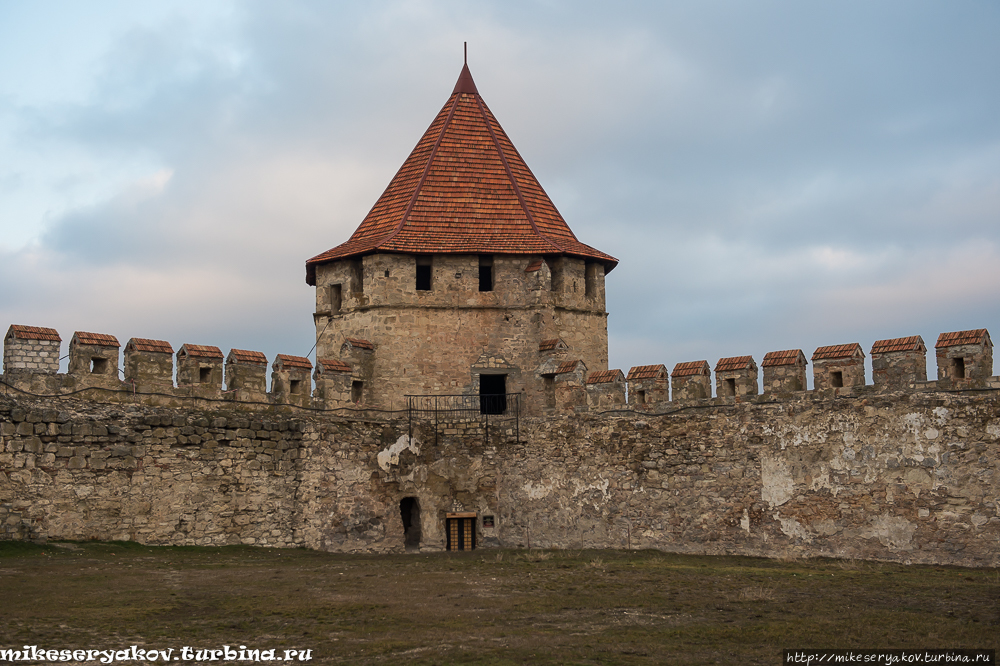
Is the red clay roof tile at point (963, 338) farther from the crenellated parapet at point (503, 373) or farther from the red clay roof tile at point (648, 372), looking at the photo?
the red clay roof tile at point (648, 372)

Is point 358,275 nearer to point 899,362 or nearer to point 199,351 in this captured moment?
point 199,351

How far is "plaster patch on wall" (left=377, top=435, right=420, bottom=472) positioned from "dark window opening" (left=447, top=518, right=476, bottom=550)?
162 cm

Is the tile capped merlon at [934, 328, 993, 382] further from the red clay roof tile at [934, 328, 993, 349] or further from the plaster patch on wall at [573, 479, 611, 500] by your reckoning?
the plaster patch on wall at [573, 479, 611, 500]

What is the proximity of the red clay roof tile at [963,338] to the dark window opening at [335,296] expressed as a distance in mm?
12475

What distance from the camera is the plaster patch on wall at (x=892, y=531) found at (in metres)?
17.7

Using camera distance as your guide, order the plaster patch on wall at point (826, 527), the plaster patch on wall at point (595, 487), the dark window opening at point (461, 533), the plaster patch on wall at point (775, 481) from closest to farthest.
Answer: the plaster patch on wall at point (826, 527), the plaster patch on wall at point (775, 481), the plaster patch on wall at point (595, 487), the dark window opening at point (461, 533)

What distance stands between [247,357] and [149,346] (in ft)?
6.10

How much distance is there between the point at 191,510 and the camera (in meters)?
19.8

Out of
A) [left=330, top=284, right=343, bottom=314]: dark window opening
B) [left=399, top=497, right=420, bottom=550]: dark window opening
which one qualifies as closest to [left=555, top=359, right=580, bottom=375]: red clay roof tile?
[left=399, top=497, right=420, bottom=550]: dark window opening

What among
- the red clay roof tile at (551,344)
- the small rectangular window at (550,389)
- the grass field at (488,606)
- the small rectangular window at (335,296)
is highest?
the small rectangular window at (335,296)

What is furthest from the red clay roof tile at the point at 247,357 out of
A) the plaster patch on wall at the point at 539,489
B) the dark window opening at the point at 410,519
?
the plaster patch on wall at the point at 539,489

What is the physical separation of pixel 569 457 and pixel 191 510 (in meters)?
7.22

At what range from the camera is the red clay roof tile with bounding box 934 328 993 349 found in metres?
17.6

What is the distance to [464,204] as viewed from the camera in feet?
81.5
